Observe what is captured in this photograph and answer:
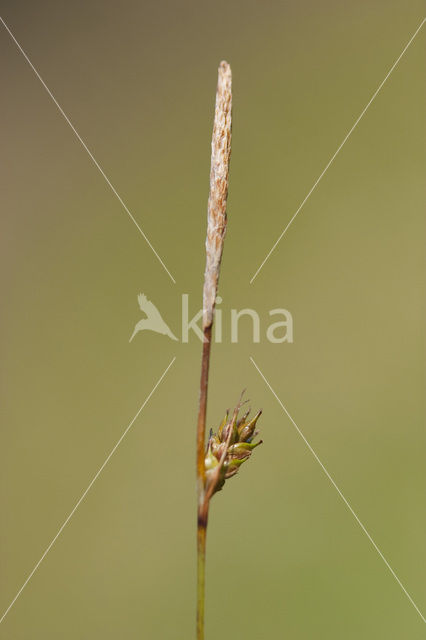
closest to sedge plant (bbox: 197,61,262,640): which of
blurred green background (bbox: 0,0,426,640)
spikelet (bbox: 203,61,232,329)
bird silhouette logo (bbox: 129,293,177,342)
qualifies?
spikelet (bbox: 203,61,232,329)

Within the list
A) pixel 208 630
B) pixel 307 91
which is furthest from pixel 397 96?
pixel 208 630

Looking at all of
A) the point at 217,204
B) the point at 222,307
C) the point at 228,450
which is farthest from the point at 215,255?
the point at 222,307

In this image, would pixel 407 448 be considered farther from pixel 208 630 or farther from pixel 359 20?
pixel 359 20

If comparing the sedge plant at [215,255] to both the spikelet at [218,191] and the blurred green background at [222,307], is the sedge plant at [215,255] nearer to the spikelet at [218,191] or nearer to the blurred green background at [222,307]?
the spikelet at [218,191]

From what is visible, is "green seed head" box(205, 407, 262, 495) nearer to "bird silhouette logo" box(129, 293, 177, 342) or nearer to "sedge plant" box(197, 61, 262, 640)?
"sedge plant" box(197, 61, 262, 640)

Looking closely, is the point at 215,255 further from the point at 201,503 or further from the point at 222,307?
the point at 222,307
